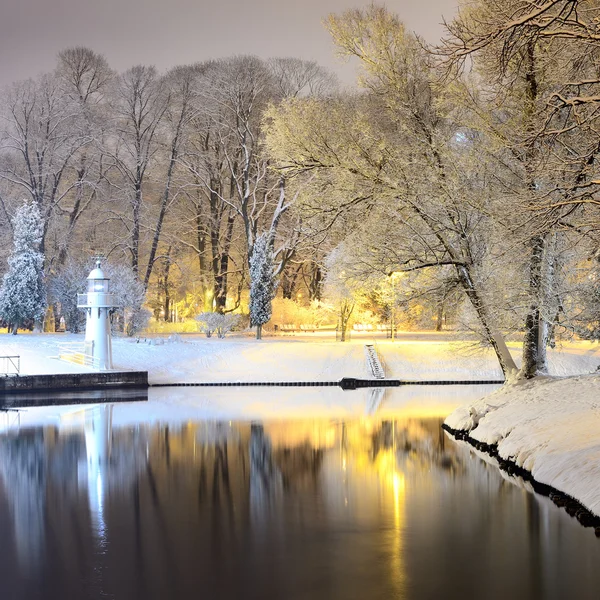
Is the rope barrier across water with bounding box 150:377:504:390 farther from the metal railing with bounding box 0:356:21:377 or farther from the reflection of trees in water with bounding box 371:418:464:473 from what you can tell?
the reflection of trees in water with bounding box 371:418:464:473

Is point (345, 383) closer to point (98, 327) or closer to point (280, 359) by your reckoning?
point (280, 359)

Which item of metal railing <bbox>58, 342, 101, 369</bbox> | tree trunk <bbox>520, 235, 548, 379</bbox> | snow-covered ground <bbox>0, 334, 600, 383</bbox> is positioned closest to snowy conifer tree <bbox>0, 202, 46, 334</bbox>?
snow-covered ground <bbox>0, 334, 600, 383</bbox>

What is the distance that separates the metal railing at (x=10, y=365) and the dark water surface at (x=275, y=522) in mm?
10721

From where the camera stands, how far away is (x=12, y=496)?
43.4 ft

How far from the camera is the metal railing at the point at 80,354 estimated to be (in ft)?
103

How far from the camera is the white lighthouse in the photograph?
31312mm

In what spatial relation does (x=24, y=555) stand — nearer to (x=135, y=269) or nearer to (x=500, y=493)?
(x=500, y=493)

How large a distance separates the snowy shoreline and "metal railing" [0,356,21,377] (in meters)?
15.8

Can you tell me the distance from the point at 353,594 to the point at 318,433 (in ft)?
38.1

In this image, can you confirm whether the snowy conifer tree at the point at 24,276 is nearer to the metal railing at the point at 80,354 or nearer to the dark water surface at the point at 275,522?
the metal railing at the point at 80,354

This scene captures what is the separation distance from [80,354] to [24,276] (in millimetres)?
7915

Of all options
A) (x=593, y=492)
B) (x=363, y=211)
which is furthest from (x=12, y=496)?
(x=363, y=211)

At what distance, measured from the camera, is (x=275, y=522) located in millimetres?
11484

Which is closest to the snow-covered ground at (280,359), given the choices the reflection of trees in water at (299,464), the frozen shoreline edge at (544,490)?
the frozen shoreline edge at (544,490)
